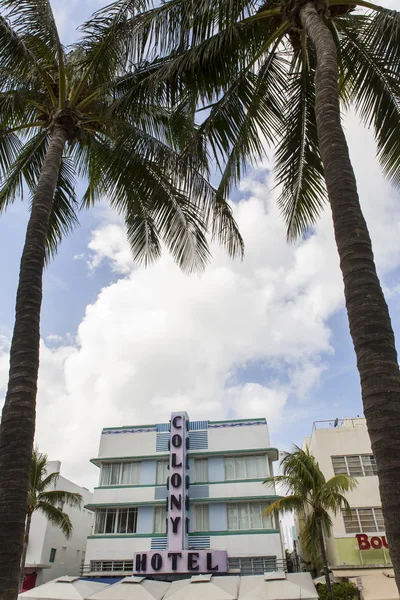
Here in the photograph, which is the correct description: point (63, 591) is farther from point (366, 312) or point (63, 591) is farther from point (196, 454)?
point (366, 312)

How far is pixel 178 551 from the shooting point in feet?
87.8

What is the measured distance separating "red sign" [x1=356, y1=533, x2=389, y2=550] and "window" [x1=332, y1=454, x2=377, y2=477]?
329 cm

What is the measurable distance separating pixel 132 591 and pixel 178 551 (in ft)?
30.8

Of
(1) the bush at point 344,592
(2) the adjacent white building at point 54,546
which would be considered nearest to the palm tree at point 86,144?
(1) the bush at point 344,592

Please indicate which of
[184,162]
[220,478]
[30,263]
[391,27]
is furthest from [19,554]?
[220,478]

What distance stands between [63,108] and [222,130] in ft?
10.4

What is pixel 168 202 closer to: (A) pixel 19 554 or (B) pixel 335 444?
(A) pixel 19 554

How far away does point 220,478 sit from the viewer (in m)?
29.7

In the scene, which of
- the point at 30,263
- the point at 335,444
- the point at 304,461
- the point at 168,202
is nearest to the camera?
the point at 30,263

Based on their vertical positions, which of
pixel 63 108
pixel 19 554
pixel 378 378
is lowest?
pixel 19 554

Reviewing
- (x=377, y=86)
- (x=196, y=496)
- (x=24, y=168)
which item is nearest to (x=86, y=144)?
(x=24, y=168)

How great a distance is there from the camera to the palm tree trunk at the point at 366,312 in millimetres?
3916

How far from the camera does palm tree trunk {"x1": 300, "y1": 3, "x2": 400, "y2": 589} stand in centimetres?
392

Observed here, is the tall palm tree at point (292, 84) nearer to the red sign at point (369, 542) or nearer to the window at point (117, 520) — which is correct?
the red sign at point (369, 542)
